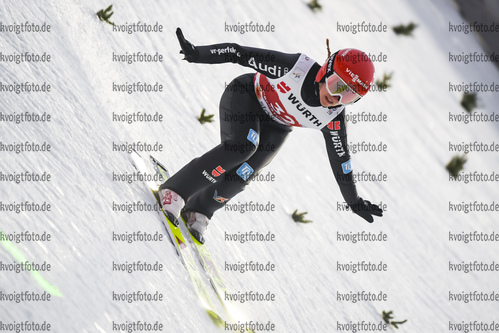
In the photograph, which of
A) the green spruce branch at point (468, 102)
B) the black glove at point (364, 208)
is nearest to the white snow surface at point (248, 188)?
the green spruce branch at point (468, 102)

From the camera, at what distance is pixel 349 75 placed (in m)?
3.96

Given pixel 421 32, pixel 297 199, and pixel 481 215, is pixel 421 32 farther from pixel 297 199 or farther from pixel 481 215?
pixel 297 199

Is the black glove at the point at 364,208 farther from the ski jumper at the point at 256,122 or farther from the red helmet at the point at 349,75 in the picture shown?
the red helmet at the point at 349,75

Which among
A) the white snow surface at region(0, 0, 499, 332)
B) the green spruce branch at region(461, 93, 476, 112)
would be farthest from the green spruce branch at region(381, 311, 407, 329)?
the green spruce branch at region(461, 93, 476, 112)

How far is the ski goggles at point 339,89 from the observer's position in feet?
13.1

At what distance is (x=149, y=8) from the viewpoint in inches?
297

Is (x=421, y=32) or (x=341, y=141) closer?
(x=341, y=141)

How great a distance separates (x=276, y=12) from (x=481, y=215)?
4705mm

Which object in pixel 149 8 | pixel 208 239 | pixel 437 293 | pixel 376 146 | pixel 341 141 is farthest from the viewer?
pixel 376 146

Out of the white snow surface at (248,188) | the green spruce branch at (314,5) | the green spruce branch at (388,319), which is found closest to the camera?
the white snow surface at (248,188)

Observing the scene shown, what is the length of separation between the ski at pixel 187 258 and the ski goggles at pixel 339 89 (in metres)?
1.57

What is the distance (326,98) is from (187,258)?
1.57 m

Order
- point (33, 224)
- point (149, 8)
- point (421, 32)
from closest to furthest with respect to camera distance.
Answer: point (33, 224) → point (149, 8) → point (421, 32)

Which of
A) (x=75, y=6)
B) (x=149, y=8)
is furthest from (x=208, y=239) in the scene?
(x=149, y=8)
